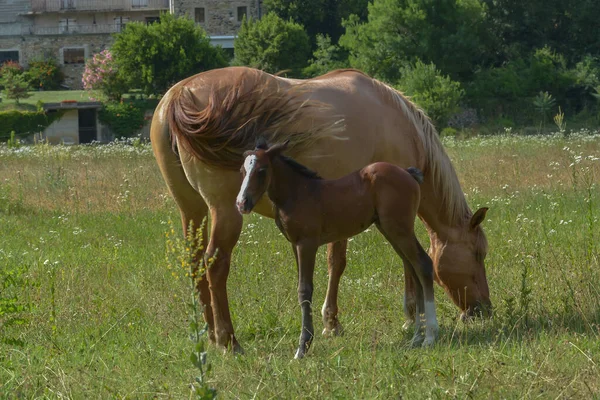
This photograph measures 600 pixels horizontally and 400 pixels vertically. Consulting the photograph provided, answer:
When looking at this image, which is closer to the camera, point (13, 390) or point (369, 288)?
point (13, 390)

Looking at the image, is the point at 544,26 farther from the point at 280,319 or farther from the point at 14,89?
the point at 280,319

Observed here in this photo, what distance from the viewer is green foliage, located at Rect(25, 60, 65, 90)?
59.4m

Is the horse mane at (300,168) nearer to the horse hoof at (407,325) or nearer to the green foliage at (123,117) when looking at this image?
the horse hoof at (407,325)

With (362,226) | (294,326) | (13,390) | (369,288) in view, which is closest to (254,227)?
(369,288)

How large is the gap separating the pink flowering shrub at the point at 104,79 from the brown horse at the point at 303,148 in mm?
45327

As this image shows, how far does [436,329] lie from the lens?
19.9ft

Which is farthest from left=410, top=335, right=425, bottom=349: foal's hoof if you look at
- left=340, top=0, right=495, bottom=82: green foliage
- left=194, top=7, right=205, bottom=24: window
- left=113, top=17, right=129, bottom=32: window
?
left=113, top=17, right=129, bottom=32: window

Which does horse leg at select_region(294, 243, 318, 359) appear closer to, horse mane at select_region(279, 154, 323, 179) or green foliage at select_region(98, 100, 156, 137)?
horse mane at select_region(279, 154, 323, 179)

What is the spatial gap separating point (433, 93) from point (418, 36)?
8.78 m

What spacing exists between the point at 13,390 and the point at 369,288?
10.9ft

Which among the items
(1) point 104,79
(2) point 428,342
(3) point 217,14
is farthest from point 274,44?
(2) point 428,342

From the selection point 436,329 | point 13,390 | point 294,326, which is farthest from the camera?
point 294,326

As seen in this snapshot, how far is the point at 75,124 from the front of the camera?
4856 centimetres

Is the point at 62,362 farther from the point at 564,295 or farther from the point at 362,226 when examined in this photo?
the point at 564,295
